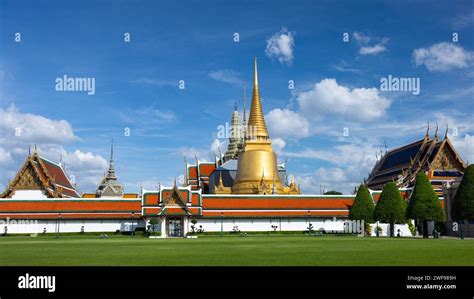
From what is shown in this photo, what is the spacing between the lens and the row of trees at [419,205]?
51.0 meters

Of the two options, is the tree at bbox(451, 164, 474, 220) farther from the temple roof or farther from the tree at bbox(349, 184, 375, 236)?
the temple roof

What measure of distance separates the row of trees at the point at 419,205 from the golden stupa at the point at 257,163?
26886 mm

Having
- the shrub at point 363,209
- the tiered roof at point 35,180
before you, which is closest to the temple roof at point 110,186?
the tiered roof at point 35,180

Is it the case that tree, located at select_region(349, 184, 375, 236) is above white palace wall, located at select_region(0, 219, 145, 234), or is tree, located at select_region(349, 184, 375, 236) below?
above

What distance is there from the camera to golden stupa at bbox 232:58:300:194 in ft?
308

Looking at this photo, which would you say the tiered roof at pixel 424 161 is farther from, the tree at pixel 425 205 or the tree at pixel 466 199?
the tree at pixel 466 199

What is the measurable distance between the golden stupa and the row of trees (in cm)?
2689

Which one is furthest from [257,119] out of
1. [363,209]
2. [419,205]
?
[419,205]

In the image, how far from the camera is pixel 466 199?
50.8 meters

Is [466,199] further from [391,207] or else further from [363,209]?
[363,209]

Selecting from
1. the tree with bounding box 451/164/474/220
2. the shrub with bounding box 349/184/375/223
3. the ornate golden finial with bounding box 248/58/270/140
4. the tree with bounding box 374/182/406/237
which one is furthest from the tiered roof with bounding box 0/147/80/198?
the tree with bounding box 451/164/474/220
